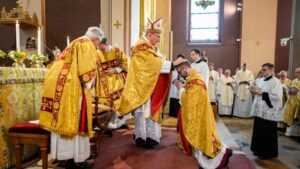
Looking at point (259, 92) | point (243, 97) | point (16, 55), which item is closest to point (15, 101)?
point (16, 55)

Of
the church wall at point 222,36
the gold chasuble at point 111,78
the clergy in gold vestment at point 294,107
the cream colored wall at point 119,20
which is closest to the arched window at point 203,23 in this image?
the church wall at point 222,36

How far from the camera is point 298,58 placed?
8.37m

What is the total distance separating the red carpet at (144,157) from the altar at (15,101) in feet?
3.45

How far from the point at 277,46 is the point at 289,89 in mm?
6871

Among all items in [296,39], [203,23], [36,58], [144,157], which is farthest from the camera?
[203,23]

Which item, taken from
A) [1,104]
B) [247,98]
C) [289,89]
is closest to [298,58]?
[289,89]

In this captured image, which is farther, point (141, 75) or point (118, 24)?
point (118, 24)

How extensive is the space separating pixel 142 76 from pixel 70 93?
135cm

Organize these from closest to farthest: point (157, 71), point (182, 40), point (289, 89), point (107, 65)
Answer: point (157, 71)
point (107, 65)
point (289, 89)
point (182, 40)

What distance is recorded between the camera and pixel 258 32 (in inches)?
537

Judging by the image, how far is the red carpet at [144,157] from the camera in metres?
3.50

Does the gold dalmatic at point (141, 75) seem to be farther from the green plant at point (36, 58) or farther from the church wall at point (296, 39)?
the church wall at point (296, 39)

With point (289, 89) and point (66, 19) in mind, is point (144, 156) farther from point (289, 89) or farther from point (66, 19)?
point (66, 19)

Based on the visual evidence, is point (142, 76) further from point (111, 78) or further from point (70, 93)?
point (70, 93)
